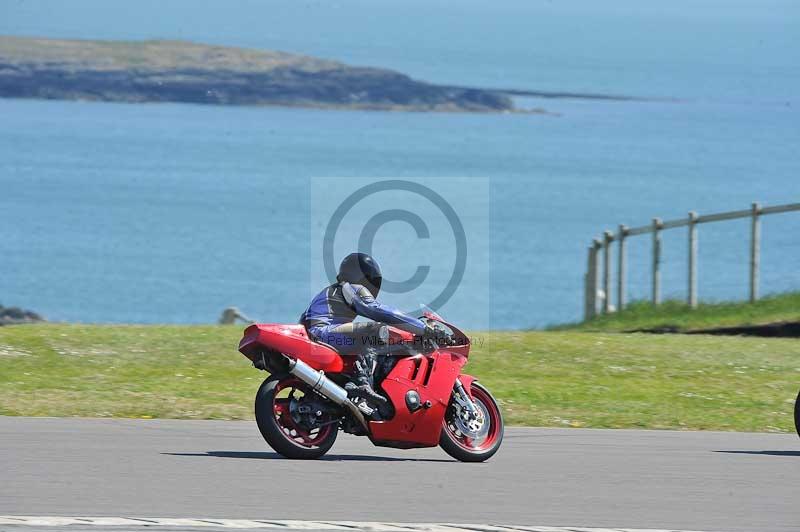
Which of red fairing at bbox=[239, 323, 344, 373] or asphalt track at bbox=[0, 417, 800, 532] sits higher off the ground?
red fairing at bbox=[239, 323, 344, 373]

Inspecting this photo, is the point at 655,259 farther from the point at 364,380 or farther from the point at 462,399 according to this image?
the point at 364,380

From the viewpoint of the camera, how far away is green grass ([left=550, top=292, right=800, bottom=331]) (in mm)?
22688

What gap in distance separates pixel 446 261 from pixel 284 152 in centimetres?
9572

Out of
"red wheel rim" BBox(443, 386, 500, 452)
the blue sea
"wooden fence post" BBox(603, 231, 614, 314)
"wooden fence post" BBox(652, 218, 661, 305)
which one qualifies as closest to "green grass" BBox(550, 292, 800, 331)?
"wooden fence post" BBox(652, 218, 661, 305)

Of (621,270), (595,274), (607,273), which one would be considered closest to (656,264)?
(621,270)

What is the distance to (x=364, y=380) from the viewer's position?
10.5 meters

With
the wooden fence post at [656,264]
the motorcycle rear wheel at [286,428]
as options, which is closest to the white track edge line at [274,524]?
the motorcycle rear wheel at [286,428]

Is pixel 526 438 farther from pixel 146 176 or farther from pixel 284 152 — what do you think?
pixel 284 152

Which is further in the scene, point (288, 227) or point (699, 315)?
point (288, 227)

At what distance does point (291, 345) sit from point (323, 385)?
34cm

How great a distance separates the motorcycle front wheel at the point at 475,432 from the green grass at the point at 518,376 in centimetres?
233

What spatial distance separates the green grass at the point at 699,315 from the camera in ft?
74.4

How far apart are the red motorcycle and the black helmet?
36 centimetres

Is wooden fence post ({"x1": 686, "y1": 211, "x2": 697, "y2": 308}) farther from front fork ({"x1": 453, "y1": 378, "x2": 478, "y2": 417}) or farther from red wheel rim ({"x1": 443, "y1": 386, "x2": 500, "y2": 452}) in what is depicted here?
front fork ({"x1": 453, "y1": 378, "x2": 478, "y2": 417})
